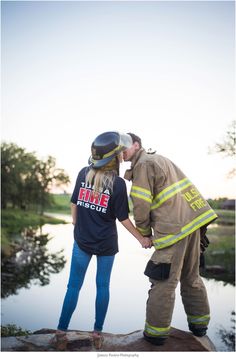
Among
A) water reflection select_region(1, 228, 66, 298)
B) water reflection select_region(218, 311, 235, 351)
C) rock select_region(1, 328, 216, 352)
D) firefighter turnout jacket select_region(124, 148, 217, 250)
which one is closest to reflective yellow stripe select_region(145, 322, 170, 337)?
rock select_region(1, 328, 216, 352)

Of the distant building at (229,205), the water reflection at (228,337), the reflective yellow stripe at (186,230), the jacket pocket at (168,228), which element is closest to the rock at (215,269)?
the distant building at (229,205)

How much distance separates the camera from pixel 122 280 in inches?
295

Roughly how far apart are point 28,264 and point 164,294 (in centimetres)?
1524

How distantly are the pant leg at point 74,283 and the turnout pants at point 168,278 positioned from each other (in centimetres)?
52

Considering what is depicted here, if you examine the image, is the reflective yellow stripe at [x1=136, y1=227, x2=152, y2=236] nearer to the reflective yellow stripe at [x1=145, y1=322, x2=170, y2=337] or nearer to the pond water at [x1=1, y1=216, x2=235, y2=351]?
the reflective yellow stripe at [x1=145, y1=322, x2=170, y2=337]

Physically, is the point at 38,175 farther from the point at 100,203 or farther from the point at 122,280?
the point at 100,203

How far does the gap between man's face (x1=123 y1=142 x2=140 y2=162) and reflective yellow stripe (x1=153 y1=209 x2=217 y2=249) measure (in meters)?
0.68

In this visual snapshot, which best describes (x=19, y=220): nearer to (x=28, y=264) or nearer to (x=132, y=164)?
(x=28, y=264)

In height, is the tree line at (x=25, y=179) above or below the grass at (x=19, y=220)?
above

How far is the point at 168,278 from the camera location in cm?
281

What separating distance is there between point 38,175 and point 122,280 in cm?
2330

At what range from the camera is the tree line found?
2531 centimetres

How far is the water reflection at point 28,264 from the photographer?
14.3 m

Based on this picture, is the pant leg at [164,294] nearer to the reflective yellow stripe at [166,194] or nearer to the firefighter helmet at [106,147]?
the reflective yellow stripe at [166,194]
